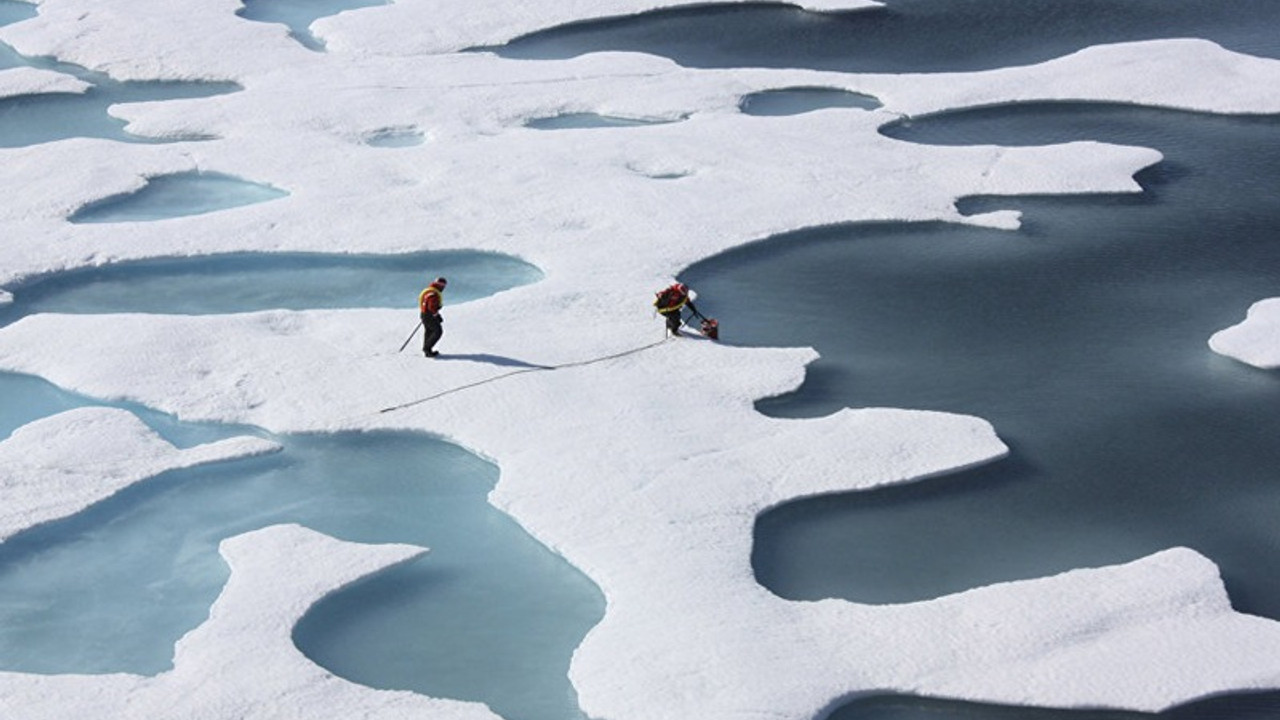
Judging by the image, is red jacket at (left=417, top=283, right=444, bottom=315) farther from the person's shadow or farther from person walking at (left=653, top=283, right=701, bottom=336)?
person walking at (left=653, top=283, right=701, bottom=336)

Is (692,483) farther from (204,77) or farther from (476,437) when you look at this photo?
(204,77)

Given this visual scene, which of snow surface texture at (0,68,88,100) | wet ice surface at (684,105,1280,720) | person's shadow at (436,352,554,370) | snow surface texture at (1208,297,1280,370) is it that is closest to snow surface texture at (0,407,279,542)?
person's shadow at (436,352,554,370)

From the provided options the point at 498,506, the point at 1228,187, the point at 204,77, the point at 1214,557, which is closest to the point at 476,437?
the point at 498,506

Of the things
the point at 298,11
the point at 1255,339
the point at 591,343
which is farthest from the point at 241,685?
the point at 298,11

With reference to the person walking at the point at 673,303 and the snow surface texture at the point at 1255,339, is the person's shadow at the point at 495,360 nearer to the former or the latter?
the person walking at the point at 673,303

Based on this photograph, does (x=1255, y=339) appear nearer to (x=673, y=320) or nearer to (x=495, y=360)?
(x=673, y=320)

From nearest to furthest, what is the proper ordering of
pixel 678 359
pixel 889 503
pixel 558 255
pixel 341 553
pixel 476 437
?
1. pixel 341 553
2. pixel 889 503
3. pixel 476 437
4. pixel 678 359
5. pixel 558 255
